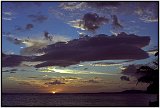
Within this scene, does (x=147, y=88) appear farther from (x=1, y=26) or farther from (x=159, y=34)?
(x=1, y=26)

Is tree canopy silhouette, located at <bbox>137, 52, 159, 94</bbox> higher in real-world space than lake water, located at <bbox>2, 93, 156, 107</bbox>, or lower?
higher

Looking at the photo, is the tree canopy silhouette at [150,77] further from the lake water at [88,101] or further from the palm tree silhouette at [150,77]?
the lake water at [88,101]

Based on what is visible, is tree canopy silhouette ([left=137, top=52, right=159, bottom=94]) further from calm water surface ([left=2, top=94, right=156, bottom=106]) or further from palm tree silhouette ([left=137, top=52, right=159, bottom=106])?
calm water surface ([left=2, top=94, right=156, bottom=106])

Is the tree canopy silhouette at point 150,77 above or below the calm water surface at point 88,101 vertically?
above

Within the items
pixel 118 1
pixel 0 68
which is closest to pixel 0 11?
pixel 0 68

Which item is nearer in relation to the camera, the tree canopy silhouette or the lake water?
the tree canopy silhouette

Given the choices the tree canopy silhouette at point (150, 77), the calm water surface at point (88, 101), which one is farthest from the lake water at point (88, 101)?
the tree canopy silhouette at point (150, 77)

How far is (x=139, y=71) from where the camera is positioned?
8.80 metres

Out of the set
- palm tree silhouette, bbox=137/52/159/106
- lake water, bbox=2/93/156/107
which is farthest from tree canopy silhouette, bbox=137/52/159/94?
lake water, bbox=2/93/156/107

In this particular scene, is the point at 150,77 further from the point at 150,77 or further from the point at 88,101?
the point at 88,101

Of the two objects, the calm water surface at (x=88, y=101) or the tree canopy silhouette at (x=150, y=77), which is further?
the calm water surface at (x=88, y=101)

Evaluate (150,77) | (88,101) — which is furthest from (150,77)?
(88,101)

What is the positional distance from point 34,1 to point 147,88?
4.13 meters

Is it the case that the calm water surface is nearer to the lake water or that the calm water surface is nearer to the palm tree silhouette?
the lake water
